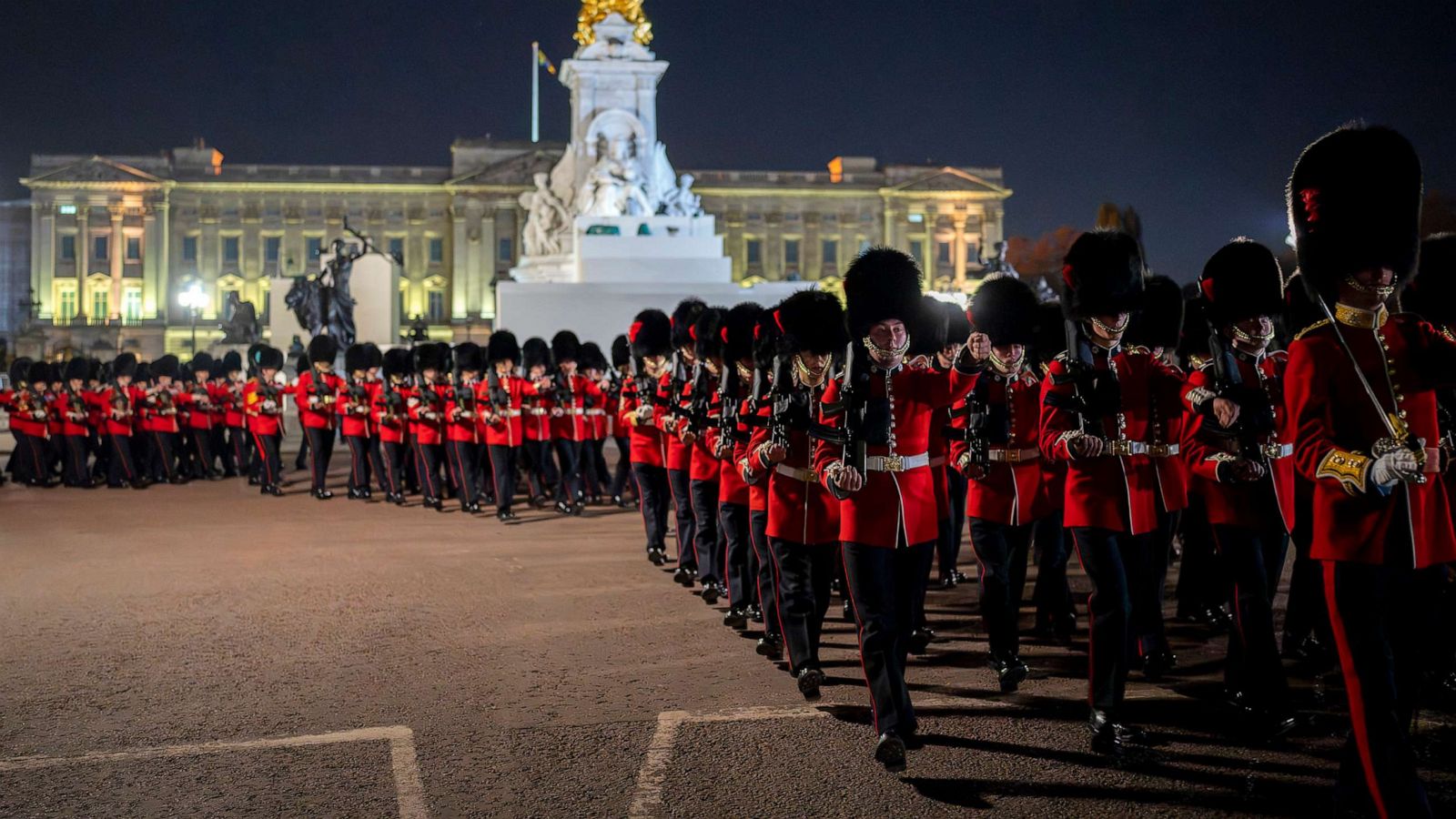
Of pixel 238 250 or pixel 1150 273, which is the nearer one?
pixel 1150 273

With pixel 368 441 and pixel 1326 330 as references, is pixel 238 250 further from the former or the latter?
pixel 1326 330

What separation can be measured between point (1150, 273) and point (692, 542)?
10.5ft

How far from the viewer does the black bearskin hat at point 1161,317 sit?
6098mm

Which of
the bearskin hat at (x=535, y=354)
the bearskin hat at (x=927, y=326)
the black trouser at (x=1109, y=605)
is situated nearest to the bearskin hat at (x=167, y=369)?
the bearskin hat at (x=535, y=354)

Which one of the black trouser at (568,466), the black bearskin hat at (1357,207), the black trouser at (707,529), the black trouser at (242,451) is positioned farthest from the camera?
the black trouser at (242,451)

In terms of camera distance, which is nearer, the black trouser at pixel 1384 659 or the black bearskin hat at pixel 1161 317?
the black trouser at pixel 1384 659

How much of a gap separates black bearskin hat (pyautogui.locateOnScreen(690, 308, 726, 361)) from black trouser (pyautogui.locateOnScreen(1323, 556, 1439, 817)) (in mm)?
4406

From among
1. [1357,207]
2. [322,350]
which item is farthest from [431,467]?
[1357,207]

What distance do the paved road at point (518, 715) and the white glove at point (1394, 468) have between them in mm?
1171

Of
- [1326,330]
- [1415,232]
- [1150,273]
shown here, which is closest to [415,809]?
[1326,330]

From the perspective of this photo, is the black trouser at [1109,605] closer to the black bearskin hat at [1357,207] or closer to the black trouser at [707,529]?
the black bearskin hat at [1357,207]

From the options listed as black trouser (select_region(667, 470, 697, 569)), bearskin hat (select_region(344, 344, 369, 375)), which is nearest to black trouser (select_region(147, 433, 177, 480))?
bearskin hat (select_region(344, 344, 369, 375))

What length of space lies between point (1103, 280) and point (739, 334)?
2.47m

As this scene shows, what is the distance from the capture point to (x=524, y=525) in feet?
35.4
